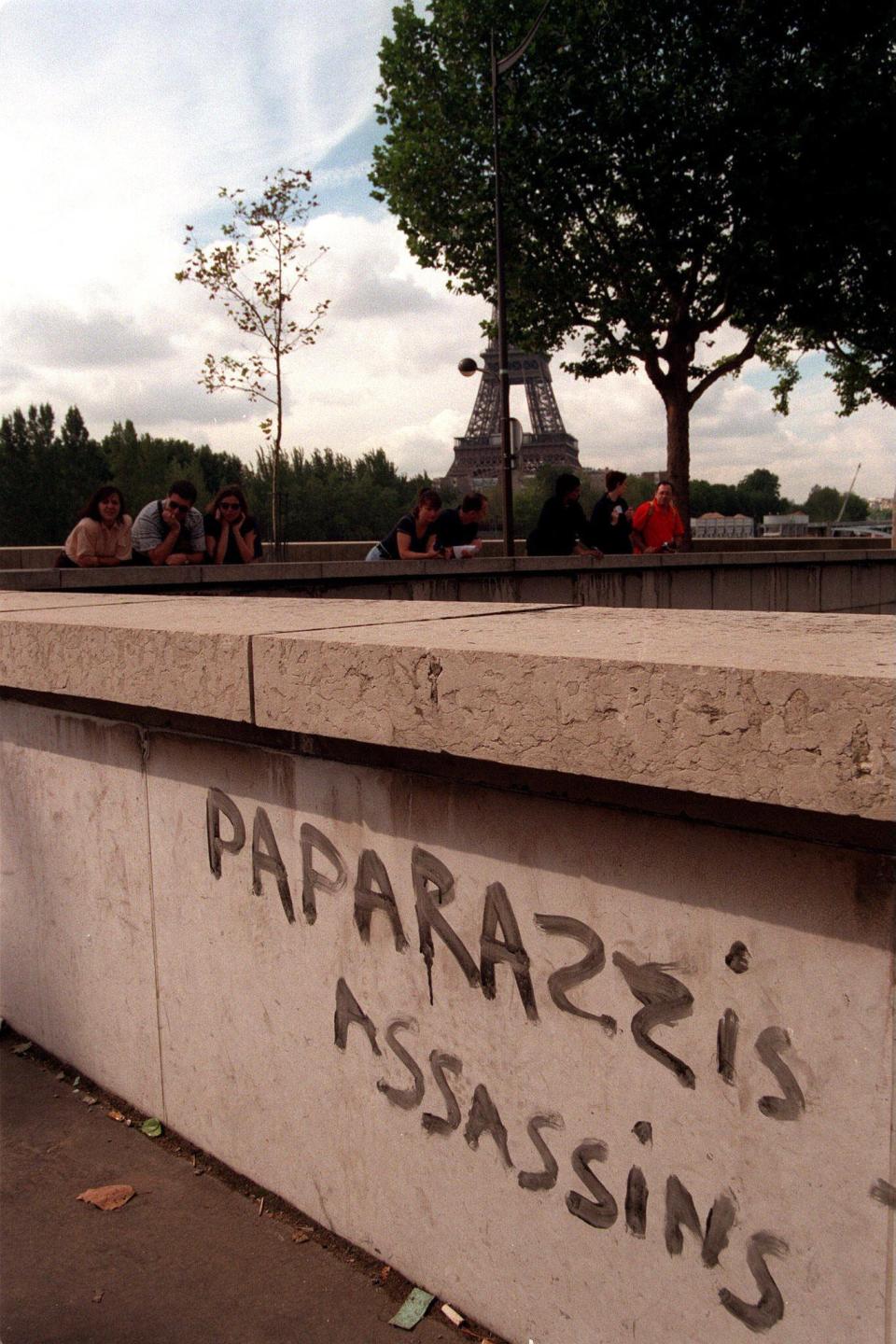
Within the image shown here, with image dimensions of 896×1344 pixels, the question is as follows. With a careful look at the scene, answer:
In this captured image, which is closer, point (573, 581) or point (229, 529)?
point (229, 529)

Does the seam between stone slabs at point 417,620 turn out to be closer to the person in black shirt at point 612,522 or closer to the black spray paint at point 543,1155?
the black spray paint at point 543,1155

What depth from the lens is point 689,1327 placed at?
210cm

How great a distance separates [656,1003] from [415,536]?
23.9 feet

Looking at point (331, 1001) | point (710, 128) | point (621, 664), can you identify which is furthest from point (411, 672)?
point (710, 128)

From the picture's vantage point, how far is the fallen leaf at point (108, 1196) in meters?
3.05

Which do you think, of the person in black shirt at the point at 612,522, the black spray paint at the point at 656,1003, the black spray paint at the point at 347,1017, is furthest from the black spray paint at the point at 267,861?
the person in black shirt at the point at 612,522

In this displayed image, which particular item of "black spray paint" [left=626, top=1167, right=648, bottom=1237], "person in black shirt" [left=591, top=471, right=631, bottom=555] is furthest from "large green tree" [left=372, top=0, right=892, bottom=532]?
"black spray paint" [left=626, top=1167, right=648, bottom=1237]

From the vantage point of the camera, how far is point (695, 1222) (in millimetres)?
2072

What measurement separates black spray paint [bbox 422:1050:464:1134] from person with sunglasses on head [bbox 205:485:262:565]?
6.45 metres

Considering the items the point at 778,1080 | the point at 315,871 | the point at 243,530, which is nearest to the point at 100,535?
the point at 243,530

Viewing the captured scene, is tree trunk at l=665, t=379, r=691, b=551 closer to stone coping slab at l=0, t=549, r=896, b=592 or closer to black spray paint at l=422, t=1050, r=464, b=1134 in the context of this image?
stone coping slab at l=0, t=549, r=896, b=592

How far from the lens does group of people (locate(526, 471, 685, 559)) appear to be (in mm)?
10516

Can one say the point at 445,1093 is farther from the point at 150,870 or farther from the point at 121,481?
the point at 121,481

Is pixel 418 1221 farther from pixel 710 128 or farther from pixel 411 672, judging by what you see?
pixel 710 128
